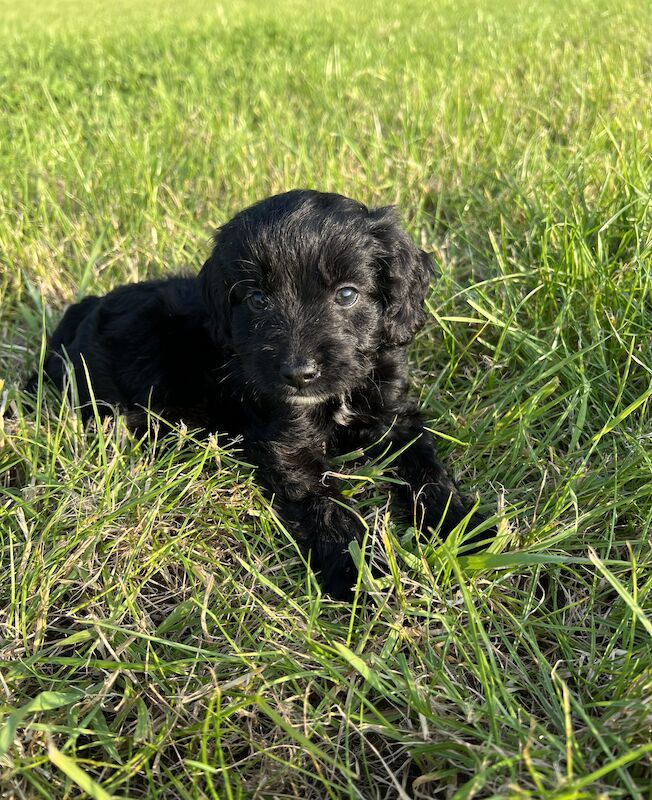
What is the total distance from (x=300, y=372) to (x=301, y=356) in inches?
2.3

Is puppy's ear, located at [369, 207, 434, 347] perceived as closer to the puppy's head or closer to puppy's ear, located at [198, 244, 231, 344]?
the puppy's head

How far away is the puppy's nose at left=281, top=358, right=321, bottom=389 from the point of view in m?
2.16

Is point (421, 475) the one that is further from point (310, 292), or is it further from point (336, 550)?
point (310, 292)

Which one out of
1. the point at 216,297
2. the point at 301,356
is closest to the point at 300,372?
the point at 301,356

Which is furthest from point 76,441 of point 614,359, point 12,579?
point 614,359

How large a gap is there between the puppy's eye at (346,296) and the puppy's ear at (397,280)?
0.58ft

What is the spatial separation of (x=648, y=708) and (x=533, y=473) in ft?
3.59

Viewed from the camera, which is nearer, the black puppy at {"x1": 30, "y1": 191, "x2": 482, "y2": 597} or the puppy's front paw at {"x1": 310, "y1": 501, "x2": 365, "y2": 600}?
the puppy's front paw at {"x1": 310, "y1": 501, "x2": 365, "y2": 600}

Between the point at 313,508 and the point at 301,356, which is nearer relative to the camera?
the point at 301,356

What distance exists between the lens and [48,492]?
2.26 m

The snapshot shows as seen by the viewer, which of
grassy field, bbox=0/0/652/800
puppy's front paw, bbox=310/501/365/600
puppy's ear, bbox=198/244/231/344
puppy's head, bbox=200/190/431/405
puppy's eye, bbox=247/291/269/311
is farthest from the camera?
puppy's ear, bbox=198/244/231/344

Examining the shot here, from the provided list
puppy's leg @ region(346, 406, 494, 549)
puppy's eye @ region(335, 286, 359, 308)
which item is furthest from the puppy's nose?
puppy's leg @ region(346, 406, 494, 549)

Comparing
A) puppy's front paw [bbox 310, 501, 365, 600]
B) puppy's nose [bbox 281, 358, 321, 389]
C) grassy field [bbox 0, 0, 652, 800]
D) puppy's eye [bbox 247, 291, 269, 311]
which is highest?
puppy's eye [bbox 247, 291, 269, 311]

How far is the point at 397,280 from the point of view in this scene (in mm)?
2512
